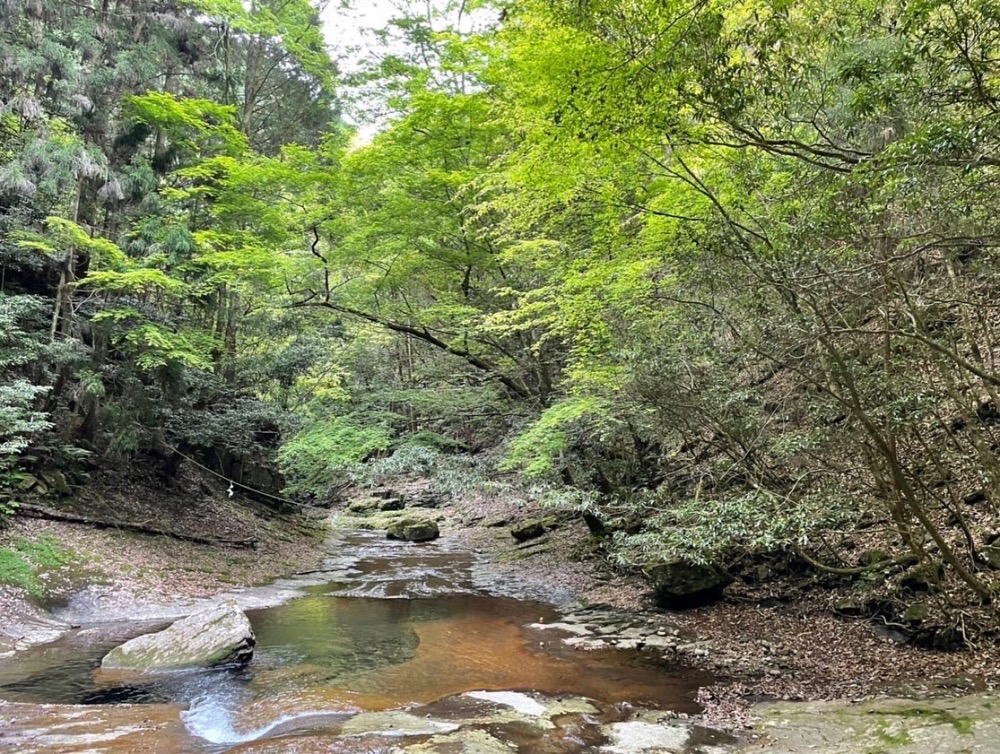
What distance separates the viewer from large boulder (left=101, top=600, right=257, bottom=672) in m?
8.01

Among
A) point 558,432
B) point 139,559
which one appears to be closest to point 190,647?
point 139,559

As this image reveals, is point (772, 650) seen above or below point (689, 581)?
below

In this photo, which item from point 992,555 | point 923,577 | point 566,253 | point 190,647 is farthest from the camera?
point 566,253

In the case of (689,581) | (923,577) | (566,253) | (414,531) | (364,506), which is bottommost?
(414,531)

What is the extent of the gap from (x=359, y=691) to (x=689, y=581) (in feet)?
18.0

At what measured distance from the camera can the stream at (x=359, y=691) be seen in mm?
5719

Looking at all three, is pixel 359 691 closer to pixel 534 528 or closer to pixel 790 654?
pixel 790 654

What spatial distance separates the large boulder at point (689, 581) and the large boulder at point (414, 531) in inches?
495

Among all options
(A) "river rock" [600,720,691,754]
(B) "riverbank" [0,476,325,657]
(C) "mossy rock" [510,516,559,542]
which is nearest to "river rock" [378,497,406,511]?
(B) "riverbank" [0,476,325,657]

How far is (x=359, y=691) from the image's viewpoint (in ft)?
24.0

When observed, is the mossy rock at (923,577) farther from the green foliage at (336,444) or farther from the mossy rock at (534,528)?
the mossy rock at (534,528)

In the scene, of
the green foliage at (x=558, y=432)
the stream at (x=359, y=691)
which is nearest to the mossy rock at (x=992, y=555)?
the stream at (x=359, y=691)

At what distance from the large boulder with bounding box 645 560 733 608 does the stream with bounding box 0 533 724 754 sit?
72.2 inches

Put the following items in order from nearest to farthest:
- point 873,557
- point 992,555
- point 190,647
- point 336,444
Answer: point 992,555, point 190,647, point 873,557, point 336,444
